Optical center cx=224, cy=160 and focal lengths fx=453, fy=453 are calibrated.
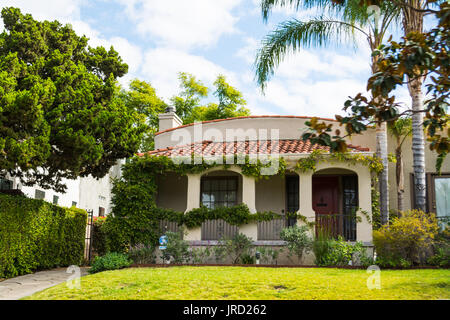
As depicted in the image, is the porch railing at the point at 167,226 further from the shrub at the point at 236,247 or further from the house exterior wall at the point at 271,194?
the house exterior wall at the point at 271,194

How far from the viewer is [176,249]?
1329cm

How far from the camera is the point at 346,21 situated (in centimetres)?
1552

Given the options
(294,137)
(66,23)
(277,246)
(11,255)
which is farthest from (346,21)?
(11,255)

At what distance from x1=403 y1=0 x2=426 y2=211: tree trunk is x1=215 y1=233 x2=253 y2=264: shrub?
16.5ft

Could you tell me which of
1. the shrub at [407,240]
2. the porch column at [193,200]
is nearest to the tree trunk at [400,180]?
the shrub at [407,240]

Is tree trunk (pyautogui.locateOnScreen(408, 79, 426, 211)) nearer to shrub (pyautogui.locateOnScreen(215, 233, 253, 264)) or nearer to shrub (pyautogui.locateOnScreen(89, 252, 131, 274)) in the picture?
shrub (pyautogui.locateOnScreen(215, 233, 253, 264))

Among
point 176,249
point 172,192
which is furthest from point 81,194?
point 176,249

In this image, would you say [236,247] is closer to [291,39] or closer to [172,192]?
[172,192]

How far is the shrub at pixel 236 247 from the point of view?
13477 mm

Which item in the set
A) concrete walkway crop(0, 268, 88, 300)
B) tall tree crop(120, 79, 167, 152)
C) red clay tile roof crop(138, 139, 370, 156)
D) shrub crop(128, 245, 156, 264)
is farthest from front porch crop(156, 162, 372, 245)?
tall tree crop(120, 79, 167, 152)

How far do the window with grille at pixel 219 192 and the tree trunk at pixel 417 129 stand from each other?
6165mm

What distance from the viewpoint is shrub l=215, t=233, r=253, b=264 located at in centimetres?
1348

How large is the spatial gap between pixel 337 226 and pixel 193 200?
4.90 metres

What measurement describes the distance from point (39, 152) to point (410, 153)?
41.4ft
